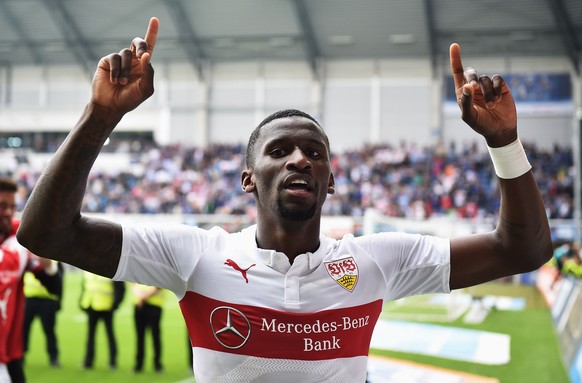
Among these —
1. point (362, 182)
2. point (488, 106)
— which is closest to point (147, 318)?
point (488, 106)

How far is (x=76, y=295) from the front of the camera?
1906 cm

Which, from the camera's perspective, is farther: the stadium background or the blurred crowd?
the stadium background

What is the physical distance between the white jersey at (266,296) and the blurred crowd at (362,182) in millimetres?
23024

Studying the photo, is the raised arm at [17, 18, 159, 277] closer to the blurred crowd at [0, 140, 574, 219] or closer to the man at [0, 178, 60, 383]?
the man at [0, 178, 60, 383]

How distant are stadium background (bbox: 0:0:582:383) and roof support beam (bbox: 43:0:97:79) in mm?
76

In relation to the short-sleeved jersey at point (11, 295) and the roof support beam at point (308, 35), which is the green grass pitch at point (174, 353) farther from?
the roof support beam at point (308, 35)

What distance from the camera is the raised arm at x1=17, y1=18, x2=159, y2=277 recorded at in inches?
84.0

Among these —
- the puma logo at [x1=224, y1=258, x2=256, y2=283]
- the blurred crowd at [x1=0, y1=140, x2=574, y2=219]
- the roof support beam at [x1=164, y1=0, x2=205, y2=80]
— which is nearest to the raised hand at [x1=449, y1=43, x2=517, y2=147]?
the puma logo at [x1=224, y1=258, x2=256, y2=283]

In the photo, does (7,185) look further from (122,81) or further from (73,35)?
(73,35)

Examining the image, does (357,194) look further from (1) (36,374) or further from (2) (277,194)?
(2) (277,194)

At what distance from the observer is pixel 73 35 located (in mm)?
34781

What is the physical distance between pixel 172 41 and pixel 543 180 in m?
18.2

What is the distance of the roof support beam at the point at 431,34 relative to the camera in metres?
30.0

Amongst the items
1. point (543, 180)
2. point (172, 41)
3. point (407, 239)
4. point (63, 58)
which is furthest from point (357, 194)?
point (407, 239)
